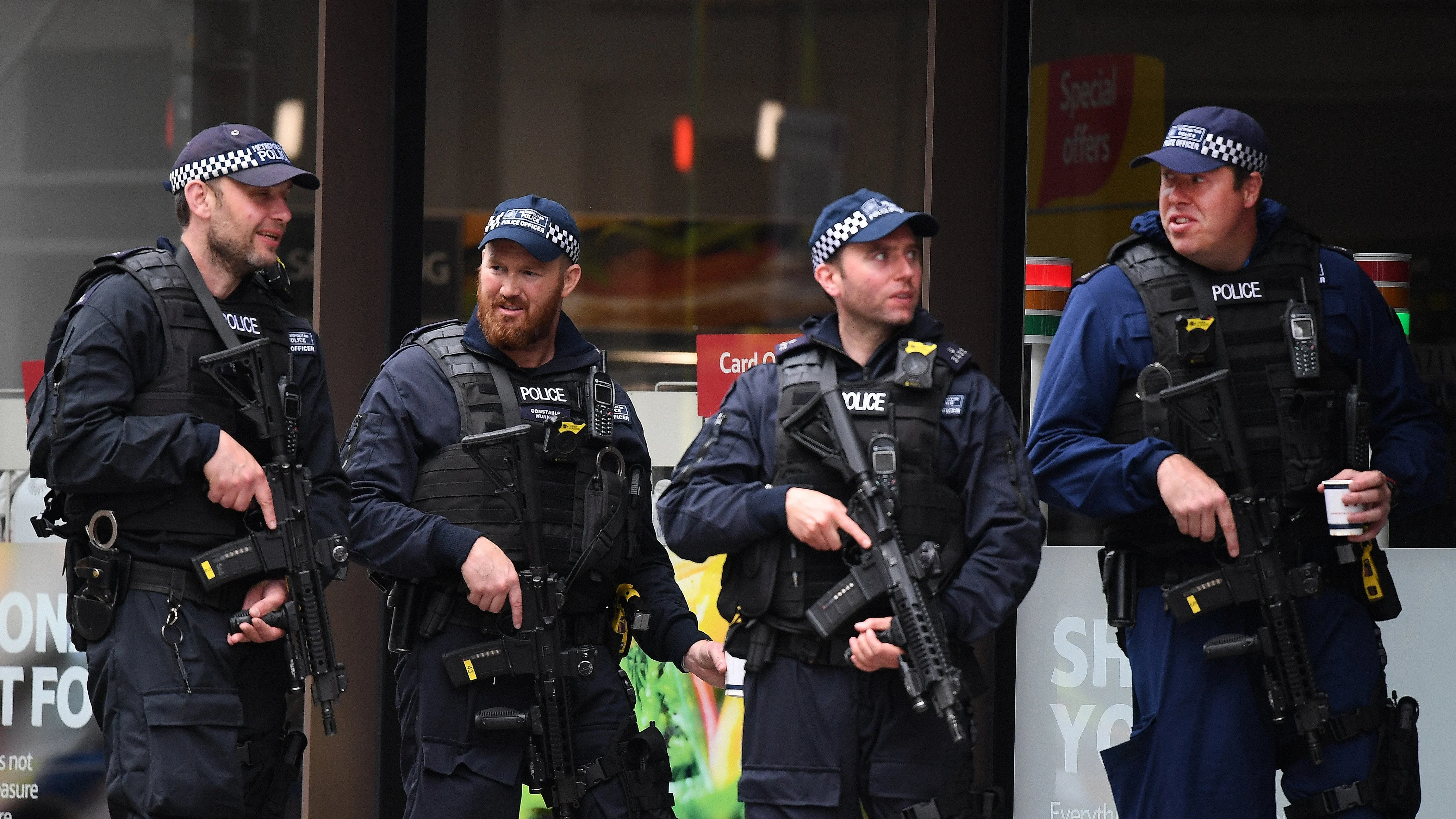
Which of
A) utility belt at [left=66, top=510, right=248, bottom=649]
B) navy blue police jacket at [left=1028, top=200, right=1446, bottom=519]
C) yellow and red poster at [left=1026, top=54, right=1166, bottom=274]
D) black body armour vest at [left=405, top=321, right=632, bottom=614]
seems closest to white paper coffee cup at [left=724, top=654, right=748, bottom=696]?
black body armour vest at [left=405, top=321, right=632, bottom=614]

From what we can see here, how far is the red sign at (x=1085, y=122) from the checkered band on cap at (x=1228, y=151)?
1.70 meters

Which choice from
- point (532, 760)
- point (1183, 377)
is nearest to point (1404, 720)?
point (1183, 377)

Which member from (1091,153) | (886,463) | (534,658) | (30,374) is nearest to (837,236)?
(886,463)

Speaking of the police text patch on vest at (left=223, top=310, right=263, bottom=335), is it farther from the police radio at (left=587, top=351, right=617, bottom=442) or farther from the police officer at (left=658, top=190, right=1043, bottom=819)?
the police officer at (left=658, top=190, right=1043, bottom=819)

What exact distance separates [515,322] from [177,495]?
1024 mm

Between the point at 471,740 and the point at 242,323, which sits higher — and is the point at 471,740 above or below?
below

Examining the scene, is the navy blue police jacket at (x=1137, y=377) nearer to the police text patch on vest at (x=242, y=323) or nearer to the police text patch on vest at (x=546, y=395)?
the police text patch on vest at (x=546, y=395)

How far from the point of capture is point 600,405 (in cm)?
446

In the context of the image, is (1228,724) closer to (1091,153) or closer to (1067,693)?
(1067,693)

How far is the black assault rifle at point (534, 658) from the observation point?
4.16 meters

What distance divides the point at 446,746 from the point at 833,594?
1.19 metres

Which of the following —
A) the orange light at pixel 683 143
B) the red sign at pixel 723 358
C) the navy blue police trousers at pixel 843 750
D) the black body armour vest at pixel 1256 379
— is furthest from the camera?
the orange light at pixel 683 143

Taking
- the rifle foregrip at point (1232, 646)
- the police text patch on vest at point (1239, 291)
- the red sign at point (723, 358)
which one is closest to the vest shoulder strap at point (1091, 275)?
the police text patch on vest at point (1239, 291)

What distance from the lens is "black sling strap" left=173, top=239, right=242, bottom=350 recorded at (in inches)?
161
